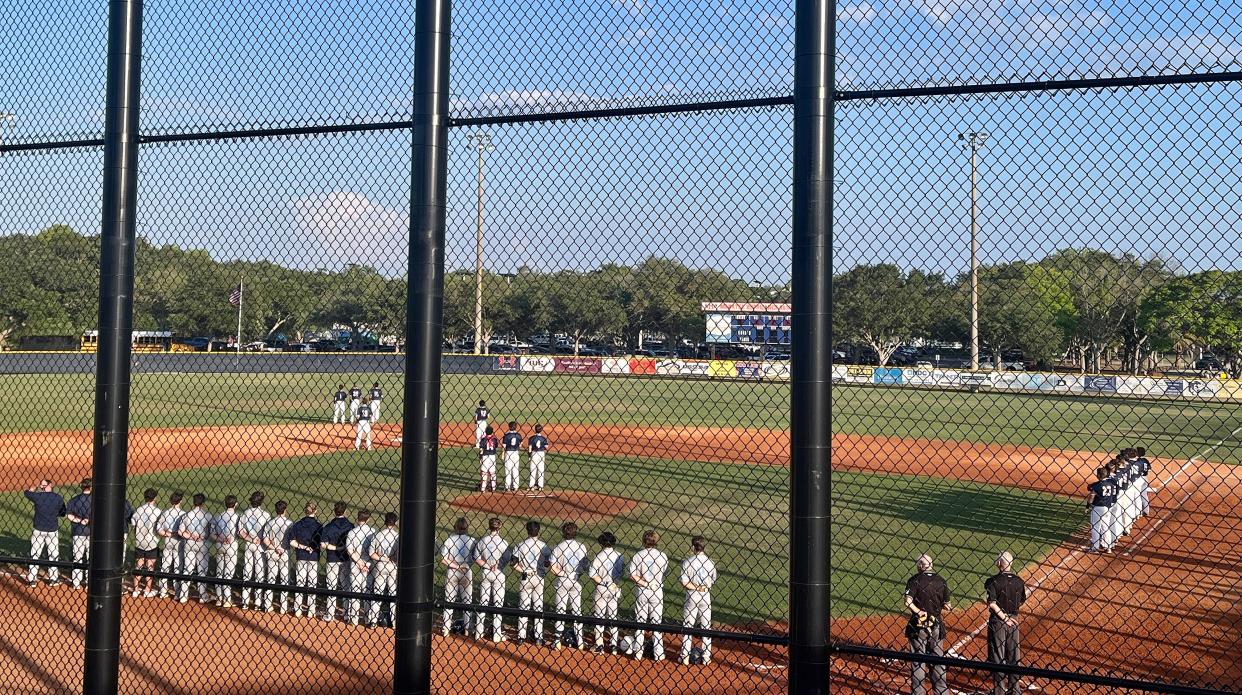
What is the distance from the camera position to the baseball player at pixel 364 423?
939 inches

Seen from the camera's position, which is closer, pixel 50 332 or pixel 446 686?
pixel 446 686

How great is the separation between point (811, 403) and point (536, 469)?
15707 mm

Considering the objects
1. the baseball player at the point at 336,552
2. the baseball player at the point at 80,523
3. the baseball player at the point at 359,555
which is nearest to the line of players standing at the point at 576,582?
the baseball player at the point at 359,555

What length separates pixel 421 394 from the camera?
418cm

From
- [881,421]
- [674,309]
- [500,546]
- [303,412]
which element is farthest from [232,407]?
[674,309]

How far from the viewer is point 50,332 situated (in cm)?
1243

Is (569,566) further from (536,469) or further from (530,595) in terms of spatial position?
(536,469)

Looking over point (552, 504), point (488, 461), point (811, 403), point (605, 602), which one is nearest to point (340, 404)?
point (488, 461)

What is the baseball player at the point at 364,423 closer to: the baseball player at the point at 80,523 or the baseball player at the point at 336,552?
the baseball player at the point at 80,523

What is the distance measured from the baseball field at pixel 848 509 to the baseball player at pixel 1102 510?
1.10ft

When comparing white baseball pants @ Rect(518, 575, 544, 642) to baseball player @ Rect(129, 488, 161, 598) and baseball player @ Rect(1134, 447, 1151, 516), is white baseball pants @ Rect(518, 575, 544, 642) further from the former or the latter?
baseball player @ Rect(1134, 447, 1151, 516)

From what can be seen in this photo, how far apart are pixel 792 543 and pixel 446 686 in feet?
18.0

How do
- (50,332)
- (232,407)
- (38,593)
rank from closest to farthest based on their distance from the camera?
(38,593) < (50,332) < (232,407)

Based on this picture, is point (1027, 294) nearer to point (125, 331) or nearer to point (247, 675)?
point (125, 331)
